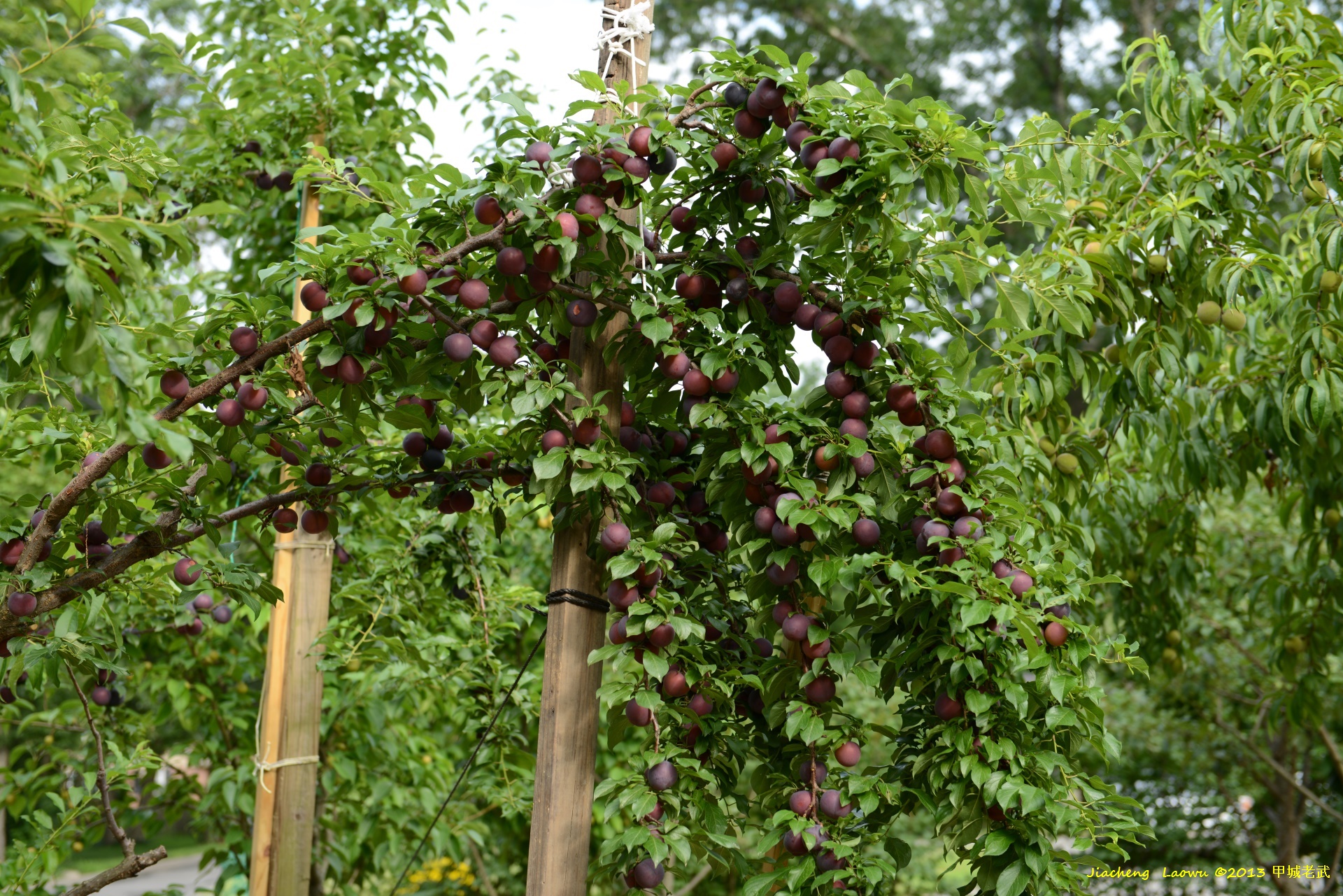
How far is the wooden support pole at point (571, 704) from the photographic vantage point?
1.40 m

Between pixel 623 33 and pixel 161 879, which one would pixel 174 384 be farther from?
pixel 161 879

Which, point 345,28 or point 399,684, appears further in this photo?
point 345,28

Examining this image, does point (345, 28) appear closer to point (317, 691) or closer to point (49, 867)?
point (317, 691)

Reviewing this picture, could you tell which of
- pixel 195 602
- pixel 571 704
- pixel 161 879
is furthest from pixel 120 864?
pixel 161 879

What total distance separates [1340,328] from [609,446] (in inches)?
56.2

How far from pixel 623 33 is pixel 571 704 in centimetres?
97

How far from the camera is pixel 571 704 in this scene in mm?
1428

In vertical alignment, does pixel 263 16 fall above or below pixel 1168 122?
above

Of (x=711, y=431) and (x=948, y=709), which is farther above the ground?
(x=711, y=431)

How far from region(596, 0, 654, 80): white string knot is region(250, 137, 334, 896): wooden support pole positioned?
720mm

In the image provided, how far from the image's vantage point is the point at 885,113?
4.16 feet

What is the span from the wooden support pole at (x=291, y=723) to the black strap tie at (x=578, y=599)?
813 millimetres

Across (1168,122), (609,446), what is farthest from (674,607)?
(1168,122)

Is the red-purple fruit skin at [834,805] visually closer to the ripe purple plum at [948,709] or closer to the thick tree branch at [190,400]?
the ripe purple plum at [948,709]
